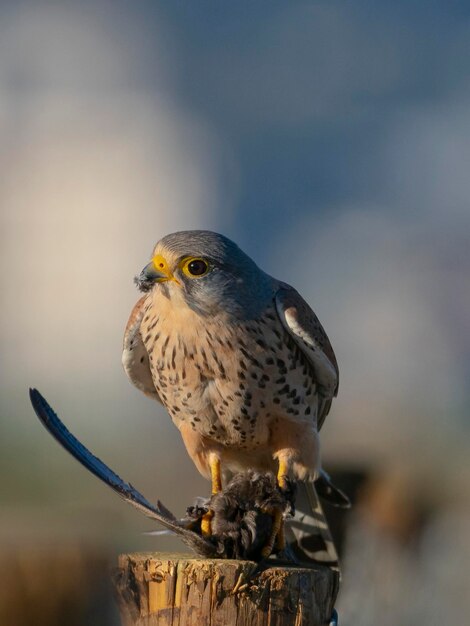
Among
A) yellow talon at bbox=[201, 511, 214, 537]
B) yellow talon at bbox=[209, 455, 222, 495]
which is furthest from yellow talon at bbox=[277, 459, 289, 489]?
yellow talon at bbox=[201, 511, 214, 537]

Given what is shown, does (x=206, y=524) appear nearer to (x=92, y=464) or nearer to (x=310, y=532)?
(x=92, y=464)

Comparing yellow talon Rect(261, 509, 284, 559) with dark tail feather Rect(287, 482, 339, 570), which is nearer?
yellow talon Rect(261, 509, 284, 559)

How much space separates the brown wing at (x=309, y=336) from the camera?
8.04 ft

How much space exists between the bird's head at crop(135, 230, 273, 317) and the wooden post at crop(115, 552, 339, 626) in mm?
810

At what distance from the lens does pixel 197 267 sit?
7.64ft

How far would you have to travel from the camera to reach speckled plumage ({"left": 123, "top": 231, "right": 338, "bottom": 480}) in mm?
2363

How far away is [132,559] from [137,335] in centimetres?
90

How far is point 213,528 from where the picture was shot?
2023 millimetres

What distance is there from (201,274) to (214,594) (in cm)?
96

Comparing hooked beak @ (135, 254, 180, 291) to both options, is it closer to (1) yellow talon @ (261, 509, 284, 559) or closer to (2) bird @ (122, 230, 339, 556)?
(2) bird @ (122, 230, 339, 556)

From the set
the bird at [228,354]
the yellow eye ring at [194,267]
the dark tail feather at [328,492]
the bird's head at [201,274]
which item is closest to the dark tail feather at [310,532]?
the dark tail feather at [328,492]

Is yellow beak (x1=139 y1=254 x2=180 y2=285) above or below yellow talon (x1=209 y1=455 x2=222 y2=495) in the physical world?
above

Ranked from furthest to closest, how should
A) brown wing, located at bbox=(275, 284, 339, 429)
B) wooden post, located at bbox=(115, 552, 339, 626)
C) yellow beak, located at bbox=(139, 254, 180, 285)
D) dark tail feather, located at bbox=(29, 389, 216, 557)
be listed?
brown wing, located at bbox=(275, 284, 339, 429)
yellow beak, located at bbox=(139, 254, 180, 285)
dark tail feather, located at bbox=(29, 389, 216, 557)
wooden post, located at bbox=(115, 552, 339, 626)

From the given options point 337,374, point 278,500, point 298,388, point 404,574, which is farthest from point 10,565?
point 404,574
